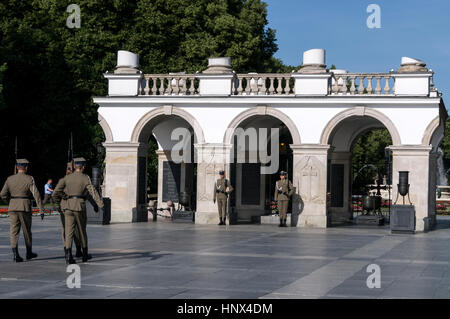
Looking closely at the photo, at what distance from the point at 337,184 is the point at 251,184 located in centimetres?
350

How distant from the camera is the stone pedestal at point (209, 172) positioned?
2722cm

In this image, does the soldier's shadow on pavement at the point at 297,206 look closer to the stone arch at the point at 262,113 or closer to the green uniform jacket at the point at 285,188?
the green uniform jacket at the point at 285,188

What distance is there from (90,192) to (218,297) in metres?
5.14

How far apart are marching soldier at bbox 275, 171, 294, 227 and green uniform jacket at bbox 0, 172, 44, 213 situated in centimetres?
1285

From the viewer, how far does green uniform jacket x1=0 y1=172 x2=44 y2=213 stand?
48.8 feet

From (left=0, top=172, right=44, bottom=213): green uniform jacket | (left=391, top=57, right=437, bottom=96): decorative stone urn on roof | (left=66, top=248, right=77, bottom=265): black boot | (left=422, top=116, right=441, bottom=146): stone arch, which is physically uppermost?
(left=391, top=57, right=437, bottom=96): decorative stone urn on roof

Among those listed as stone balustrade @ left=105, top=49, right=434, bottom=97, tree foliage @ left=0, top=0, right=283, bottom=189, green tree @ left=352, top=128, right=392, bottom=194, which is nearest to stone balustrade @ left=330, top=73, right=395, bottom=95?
stone balustrade @ left=105, top=49, right=434, bottom=97

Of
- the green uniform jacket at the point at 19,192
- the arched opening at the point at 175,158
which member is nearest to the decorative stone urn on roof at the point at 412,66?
the arched opening at the point at 175,158

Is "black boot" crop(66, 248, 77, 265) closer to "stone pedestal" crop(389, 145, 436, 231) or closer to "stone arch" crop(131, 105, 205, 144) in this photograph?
"stone arch" crop(131, 105, 205, 144)

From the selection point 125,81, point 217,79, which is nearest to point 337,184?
point 217,79

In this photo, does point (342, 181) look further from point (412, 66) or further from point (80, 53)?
point (80, 53)

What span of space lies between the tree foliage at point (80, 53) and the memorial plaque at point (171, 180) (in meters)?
12.8

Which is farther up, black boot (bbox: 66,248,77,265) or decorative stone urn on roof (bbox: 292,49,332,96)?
decorative stone urn on roof (bbox: 292,49,332,96)
